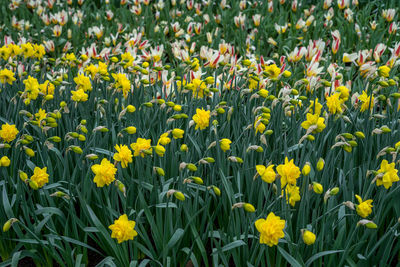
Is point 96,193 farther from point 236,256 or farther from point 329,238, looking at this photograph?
point 329,238

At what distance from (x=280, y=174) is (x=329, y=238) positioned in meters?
0.36

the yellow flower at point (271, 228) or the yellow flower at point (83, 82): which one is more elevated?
the yellow flower at point (83, 82)

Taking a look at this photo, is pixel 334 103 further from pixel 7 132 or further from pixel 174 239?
pixel 7 132

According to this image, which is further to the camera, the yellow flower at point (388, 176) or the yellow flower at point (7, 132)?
the yellow flower at point (7, 132)

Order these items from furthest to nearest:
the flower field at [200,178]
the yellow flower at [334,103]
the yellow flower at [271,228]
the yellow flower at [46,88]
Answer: the yellow flower at [46,88] → the yellow flower at [334,103] → the flower field at [200,178] → the yellow flower at [271,228]

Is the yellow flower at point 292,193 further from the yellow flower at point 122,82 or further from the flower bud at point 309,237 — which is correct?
the yellow flower at point 122,82

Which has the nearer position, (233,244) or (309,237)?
(309,237)

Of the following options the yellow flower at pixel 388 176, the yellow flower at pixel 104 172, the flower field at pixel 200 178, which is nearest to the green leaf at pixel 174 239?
the flower field at pixel 200 178

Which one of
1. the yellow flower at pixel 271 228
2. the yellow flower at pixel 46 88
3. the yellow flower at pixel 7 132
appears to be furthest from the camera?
the yellow flower at pixel 46 88

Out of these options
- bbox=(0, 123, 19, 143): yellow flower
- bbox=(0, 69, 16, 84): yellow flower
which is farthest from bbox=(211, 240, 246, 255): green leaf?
bbox=(0, 69, 16, 84): yellow flower

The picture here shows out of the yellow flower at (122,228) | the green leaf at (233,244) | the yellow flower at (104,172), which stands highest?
the yellow flower at (104,172)

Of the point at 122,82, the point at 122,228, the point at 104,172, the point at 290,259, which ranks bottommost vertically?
the point at 290,259

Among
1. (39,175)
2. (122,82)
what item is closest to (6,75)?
(122,82)

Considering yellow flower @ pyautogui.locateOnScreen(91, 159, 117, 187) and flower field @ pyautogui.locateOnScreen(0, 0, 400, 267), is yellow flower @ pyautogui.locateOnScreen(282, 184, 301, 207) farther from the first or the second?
yellow flower @ pyautogui.locateOnScreen(91, 159, 117, 187)
